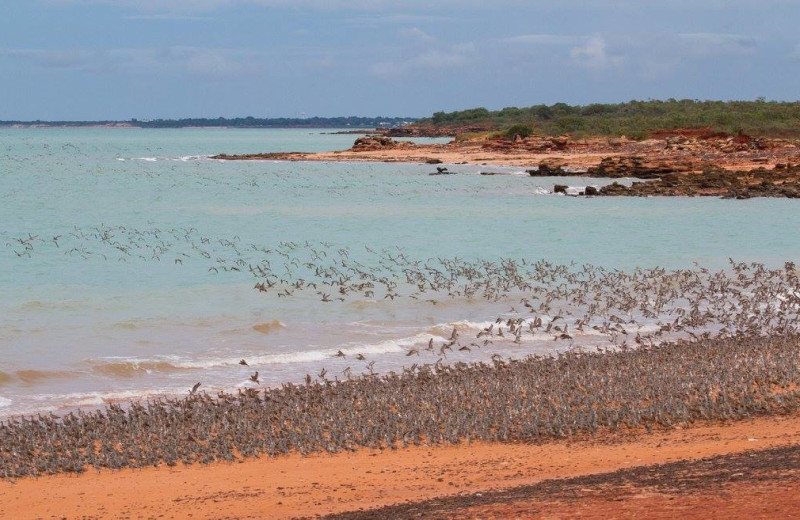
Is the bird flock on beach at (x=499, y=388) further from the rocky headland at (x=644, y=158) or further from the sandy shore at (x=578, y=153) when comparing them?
the sandy shore at (x=578, y=153)

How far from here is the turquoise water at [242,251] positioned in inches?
571

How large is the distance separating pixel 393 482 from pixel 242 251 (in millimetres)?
18242

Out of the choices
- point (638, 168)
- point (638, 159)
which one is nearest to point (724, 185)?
point (638, 168)

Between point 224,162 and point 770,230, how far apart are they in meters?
53.5

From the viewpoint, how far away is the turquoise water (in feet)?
47.6

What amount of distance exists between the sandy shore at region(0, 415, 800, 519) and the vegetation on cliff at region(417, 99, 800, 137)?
6816 cm

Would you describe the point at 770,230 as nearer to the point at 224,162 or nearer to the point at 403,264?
the point at 403,264

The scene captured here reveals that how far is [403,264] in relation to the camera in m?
23.5

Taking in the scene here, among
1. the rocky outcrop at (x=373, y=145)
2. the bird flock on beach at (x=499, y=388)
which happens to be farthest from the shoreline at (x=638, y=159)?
the bird flock on beach at (x=499, y=388)

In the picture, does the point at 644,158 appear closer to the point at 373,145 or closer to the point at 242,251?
the point at 242,251

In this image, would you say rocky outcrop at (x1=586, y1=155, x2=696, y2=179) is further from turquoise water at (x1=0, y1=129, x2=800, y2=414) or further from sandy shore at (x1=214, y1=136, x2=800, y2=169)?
turquoise water at (x1=0, y1=129, x2=800, y2=414)

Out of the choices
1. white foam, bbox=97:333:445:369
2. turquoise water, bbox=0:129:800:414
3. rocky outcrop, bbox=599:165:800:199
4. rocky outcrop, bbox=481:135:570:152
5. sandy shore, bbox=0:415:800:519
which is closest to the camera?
sandy shore, bbox=0:415:800:519

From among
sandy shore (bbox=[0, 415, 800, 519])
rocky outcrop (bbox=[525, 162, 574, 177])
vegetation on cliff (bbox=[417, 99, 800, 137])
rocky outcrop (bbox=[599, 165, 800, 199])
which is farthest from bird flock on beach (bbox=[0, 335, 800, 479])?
vegetation on cliff (bbox=[417, 99, 800, 137])

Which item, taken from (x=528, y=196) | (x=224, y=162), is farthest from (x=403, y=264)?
(x=224, y=162)
